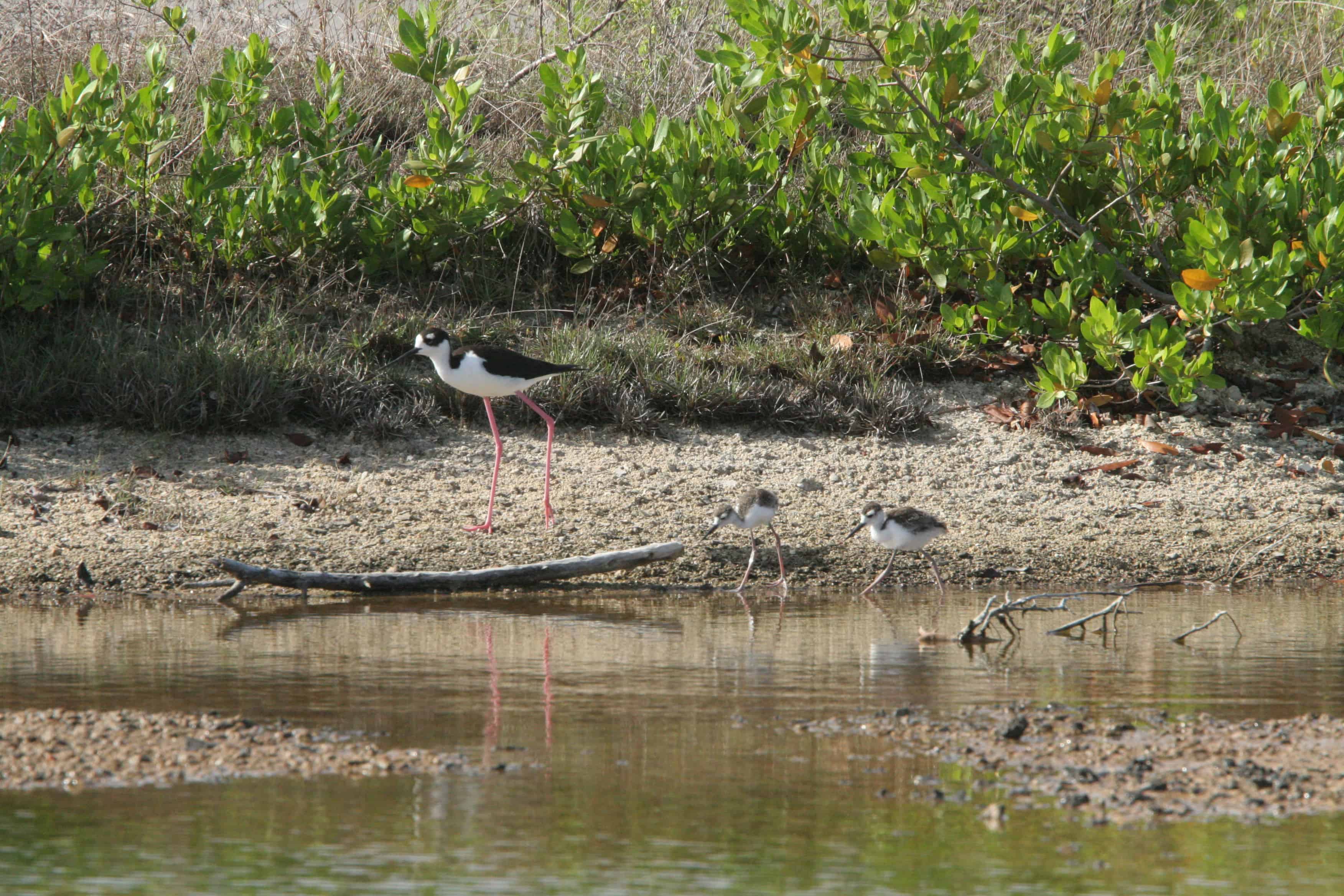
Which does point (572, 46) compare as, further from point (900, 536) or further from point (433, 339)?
point (900, 536)

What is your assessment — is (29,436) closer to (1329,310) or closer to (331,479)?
(331,479)

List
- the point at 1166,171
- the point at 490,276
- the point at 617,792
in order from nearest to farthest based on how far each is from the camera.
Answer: the point at 617,792
the point at 1166,171
the point at 490,276

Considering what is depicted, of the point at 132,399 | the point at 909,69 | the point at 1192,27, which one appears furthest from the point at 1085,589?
the point at 1192,27

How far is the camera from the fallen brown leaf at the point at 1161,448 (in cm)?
962

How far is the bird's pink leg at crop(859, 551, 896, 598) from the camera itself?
8117 mm

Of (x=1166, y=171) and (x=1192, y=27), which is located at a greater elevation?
(x=1192, y=27)

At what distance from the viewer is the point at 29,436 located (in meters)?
9.28

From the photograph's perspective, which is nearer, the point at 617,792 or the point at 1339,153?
the point at 617,792

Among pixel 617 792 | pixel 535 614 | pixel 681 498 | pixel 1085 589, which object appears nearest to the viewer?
pixel 617 792

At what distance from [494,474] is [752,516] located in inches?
68.7

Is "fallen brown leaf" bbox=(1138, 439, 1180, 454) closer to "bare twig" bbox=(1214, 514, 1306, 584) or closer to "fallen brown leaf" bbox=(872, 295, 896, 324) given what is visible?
"bare twig" bbox=(1214, 514, 1306, 584)

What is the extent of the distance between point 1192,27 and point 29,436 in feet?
34.5

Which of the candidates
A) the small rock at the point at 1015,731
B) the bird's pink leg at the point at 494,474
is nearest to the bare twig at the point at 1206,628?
the small rock at the point at 1015,731

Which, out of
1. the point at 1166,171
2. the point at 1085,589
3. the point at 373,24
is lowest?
the point at 1085,589
